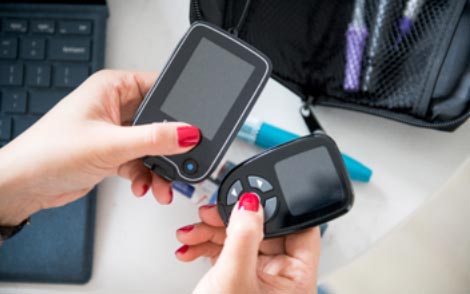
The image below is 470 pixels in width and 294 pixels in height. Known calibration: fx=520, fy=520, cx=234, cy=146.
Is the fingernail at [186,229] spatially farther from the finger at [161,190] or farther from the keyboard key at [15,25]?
the keyboard key at [15,25]

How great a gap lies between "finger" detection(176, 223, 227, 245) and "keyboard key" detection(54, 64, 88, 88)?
0.61ft

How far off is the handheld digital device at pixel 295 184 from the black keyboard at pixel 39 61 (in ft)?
0.66

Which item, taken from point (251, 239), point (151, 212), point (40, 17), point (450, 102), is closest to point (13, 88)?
point (40, 17)

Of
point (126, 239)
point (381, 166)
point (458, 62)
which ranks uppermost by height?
point (458, 62)

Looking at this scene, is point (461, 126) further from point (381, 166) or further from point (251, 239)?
point (251, 239)

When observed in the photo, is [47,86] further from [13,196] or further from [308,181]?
[308,181]

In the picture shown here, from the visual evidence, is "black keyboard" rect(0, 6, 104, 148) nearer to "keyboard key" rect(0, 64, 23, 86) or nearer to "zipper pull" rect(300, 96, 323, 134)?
"keyboard key" rect(0, 64, 23, 86)

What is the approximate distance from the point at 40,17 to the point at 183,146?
0.23m

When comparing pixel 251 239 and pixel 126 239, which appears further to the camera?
pixel 126 239

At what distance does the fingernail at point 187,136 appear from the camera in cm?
44

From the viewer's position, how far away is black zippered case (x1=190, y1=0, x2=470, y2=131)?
529mm

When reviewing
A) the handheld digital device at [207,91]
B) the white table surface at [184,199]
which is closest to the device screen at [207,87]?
the handheld digital device at [207,91]

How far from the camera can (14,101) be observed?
538mm

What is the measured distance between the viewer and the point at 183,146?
1.46ft
